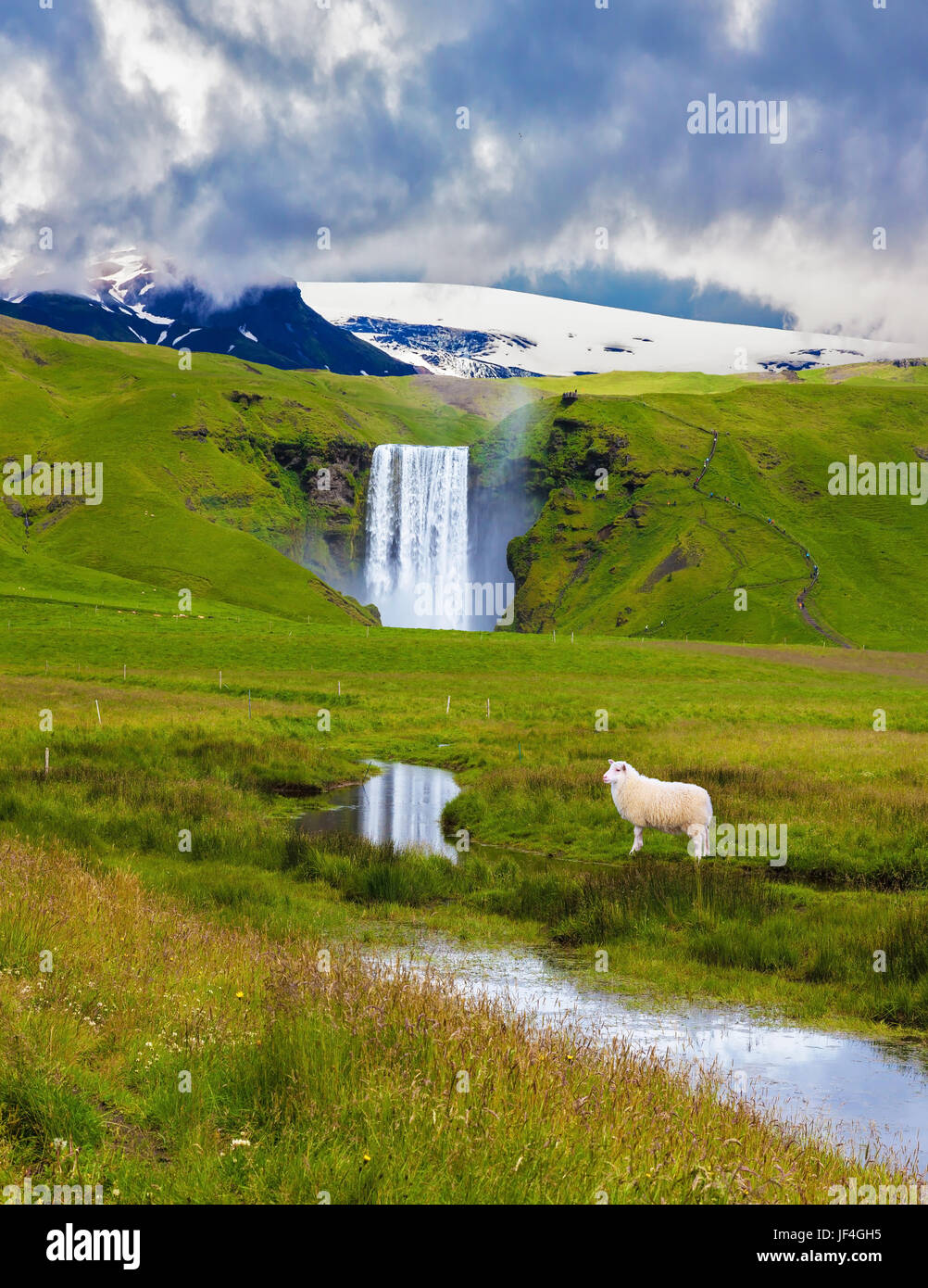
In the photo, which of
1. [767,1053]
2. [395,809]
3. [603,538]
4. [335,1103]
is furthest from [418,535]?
[335,1103]

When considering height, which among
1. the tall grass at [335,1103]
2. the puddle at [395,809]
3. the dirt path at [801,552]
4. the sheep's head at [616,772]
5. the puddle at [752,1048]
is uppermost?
the dirt path at [801,552]

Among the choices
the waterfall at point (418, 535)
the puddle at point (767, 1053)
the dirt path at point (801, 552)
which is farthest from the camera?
the waterfall at point (418, 535)

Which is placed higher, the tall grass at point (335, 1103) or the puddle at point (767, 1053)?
the tall grass at point (335, 1103)

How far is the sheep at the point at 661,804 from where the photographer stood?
21.4m

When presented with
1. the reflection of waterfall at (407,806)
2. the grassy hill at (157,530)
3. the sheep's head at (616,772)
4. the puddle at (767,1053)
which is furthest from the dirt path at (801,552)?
the puddle at (767,1053)

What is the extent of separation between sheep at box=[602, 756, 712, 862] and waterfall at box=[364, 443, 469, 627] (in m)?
164

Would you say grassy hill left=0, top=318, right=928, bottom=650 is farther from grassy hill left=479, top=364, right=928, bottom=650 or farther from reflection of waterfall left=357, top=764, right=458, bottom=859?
reflection of waterfall left=357, top=764, right=458, bottom=859

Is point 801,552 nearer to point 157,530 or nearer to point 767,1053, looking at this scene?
point 157,530

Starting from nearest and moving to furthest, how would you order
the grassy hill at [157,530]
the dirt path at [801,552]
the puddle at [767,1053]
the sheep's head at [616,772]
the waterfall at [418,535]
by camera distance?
1. the puddle at [767,1053]
2. the sheep's head at [616,772]
3. the grassy hill at [157,530]
4. the dirt path at [801,552]
5. the waterfall at [418,535]

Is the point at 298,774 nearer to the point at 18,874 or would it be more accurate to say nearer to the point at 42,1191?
the point at 18,874

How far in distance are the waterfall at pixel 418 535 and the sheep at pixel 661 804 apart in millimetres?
163841

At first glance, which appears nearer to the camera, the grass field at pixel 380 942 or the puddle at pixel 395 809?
the grass field at pixel 380 942

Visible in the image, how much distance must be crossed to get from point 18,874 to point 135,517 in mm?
157455

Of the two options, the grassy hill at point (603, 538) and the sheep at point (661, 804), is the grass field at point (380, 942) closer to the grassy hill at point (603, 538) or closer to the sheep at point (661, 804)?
the sheep at point (661, 804)
